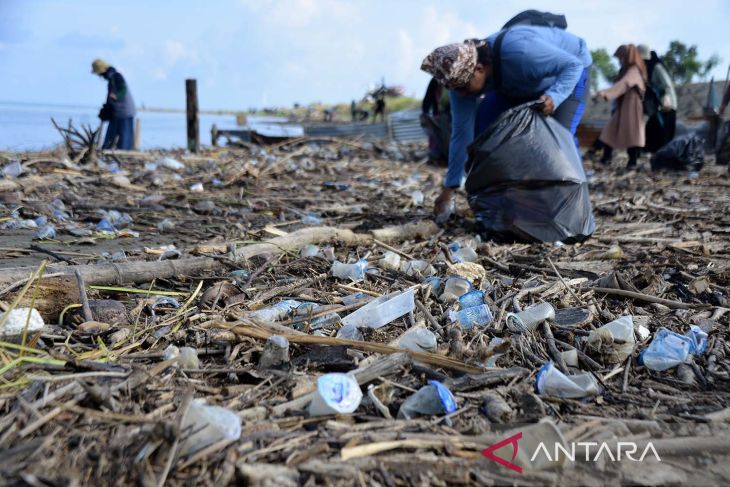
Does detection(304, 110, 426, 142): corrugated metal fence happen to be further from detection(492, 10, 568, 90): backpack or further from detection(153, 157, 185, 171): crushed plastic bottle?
detection(492, 10, 568, 90): backpack

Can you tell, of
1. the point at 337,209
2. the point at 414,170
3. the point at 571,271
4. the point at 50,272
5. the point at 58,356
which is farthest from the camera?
the point at 414,170

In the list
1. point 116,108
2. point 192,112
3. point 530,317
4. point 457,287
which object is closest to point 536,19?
point 457,287

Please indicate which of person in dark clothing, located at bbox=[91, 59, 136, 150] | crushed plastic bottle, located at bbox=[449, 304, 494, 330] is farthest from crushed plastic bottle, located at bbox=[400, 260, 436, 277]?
person in dark clothing, located at bbox=[91, 59, 136, 150]

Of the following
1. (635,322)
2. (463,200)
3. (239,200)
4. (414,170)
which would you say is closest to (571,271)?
(635,322)

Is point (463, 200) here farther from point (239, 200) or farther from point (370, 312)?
point (370, 312)

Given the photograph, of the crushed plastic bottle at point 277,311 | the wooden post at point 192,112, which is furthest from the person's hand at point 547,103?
the wooden post at point 192,112

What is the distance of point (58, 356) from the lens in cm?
152

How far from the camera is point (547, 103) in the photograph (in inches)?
131

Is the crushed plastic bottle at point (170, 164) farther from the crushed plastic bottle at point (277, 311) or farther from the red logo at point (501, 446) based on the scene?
Result: the red logo at point (501, 446)

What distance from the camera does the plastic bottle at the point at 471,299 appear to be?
7.07 ft

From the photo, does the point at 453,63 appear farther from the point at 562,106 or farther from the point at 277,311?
the point at 277,311

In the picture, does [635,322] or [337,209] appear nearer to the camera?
[635,322]

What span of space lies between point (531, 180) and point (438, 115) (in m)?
5.17

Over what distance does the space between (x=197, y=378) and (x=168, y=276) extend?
946 mm
